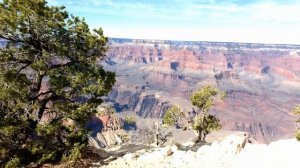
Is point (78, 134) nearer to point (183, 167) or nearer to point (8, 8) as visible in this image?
point (183, 167)

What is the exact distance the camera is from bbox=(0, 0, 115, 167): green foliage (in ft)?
118

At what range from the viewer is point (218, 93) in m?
67.8

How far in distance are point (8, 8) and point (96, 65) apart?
9.80 meters

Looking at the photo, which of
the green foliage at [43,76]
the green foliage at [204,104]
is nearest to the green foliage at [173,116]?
the green foliage at [204,104]

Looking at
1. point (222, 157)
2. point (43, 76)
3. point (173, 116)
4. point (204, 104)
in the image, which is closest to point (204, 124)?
point (204, 104)

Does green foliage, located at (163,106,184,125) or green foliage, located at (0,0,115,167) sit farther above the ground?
green foliage, located at (0,0,115,167)

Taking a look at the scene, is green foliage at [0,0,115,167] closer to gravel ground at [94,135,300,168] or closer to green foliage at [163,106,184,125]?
gravel ground at [94,135,300,168]

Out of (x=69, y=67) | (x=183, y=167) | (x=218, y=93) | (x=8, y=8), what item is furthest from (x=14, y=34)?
(x=218, y=93)

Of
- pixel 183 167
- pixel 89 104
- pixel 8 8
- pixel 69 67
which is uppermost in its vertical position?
pixel 8 8

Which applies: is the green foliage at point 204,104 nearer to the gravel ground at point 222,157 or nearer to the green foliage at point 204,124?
the green foliage at point 204,124

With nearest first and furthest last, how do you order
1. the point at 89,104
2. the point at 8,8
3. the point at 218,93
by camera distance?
the point at 8,8 → the point at 89,104 → the point at 218,93

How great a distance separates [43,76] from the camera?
38406mm

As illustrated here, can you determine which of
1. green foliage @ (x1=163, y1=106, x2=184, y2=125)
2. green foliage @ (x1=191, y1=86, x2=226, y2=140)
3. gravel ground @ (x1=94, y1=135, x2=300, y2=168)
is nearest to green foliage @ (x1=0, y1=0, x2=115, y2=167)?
gravel ground @ (x1=94, y1=135, x2=300, y2=168)

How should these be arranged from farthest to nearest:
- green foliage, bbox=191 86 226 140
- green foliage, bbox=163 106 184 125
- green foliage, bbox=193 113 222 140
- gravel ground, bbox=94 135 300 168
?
green foliage, bbox=163 106 184 125, green foliage, bbox=191 86 226 140, green foliage, bbox=193 113 222 140, gravel ground, bbox=94 135 300 168
